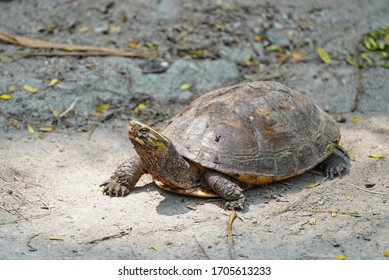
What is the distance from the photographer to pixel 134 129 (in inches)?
224

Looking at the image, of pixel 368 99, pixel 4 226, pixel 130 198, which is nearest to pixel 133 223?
pixel 130 198

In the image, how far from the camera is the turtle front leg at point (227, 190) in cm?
589

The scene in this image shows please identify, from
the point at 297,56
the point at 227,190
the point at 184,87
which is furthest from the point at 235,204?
the point at 297,56

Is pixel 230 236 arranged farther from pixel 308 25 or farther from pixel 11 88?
pixel 308 25

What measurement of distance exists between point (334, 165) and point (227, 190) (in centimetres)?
137

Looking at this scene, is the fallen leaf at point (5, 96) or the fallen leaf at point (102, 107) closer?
the fallen leaf at point (5, 96)

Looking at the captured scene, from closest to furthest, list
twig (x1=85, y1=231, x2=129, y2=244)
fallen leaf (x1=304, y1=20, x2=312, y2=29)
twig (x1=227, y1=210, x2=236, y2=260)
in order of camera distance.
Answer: twig (x1=227, y1=210, x2=236, y2=260)
twig (x1=85, y1=231, x2=129, y2=244)
fallen leaf (x1=304, y1=20, x2=312, y2=29)

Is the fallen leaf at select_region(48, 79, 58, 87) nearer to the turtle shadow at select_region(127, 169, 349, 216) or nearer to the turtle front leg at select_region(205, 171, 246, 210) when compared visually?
the turtle shadow at select_region(127, 169, 349, 216)

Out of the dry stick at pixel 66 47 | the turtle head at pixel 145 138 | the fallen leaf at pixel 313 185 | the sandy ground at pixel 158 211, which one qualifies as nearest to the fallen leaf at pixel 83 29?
the dry stick at pixel 66 47

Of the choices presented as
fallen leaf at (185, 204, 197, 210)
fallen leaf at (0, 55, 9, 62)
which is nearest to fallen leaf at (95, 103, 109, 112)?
fallen leaf at (0, 55, 9, 62)

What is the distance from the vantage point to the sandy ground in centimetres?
517

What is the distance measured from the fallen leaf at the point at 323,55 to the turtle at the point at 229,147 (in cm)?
254

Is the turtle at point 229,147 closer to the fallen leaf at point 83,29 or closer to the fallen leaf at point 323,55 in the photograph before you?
the fallen leaf at point 323,55

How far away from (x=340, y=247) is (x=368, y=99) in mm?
3654
